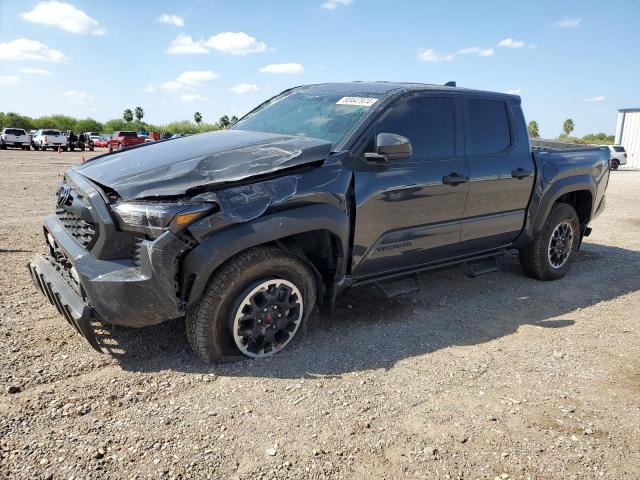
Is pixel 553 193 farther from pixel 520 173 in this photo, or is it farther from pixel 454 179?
pixel 454 179

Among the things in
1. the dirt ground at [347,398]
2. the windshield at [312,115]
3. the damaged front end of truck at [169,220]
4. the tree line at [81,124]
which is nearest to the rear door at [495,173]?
the dirt ground at [347,398]

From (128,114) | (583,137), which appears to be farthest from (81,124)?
(583,137)

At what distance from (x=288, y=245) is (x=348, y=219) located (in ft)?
1.58

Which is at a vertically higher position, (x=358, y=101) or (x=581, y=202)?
(x=358, y=101)

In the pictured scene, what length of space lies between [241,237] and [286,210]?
1.28 feet

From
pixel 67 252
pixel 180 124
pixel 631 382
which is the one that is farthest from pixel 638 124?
pixel 180 124

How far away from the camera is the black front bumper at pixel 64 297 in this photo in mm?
3020

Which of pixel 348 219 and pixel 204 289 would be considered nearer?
pixel 204 289

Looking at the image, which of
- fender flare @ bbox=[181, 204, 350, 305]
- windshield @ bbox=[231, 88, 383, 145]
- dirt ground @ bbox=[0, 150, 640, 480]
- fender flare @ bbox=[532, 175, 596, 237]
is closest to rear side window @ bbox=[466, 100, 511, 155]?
fender flare @ bbox=[532, 175, 596, 237]

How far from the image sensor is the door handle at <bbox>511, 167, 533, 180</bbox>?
4.95m

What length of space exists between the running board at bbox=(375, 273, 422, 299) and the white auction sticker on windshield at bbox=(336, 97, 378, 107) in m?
1.47

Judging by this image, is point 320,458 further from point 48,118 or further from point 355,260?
point 48,118

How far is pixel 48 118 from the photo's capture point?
224 ft

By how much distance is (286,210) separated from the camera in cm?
336
